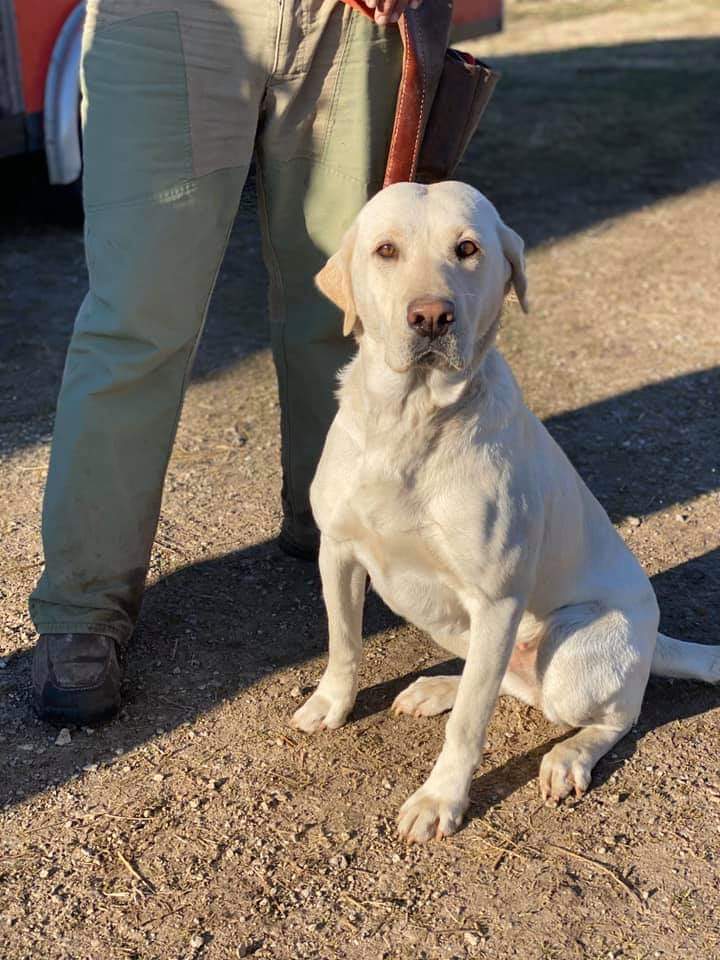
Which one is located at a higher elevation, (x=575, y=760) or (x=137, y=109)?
(x=137, y=109)

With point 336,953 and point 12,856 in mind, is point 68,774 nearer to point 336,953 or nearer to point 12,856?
point 12,856

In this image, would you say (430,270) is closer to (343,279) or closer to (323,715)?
(343,279)

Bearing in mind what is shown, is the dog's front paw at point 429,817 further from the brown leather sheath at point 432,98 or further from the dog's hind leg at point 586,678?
the brown leather sheath at point 432,98

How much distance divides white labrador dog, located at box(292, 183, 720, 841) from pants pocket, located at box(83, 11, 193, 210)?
531 millimetres

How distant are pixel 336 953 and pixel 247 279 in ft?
13.7

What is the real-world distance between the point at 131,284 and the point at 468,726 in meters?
1.27

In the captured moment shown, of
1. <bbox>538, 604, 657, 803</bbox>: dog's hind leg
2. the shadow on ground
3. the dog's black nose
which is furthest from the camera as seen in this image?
the shadow on ground

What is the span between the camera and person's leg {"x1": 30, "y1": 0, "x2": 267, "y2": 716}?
2.83 meters

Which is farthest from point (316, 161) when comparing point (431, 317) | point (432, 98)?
point (431, 317)

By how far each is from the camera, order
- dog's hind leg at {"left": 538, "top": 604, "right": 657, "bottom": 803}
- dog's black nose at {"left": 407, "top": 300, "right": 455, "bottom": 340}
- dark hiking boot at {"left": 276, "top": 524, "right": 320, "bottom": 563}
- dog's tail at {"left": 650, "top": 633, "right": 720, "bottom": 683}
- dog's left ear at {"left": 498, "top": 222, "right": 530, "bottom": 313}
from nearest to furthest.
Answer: dog's black nose at {"left": 407, "top": 300, "right": 455, "bottom": 340}, dog's left ear at {"left": 498, "top": 222, "right": 530, "bottom": 313}, dog's hind leg at {"left": 538, "top": 604, "right": 657, "bottom": 803}, dog's tail at {"left": 650, "top": 633, "right": 720, "bottom": 683}, dark hiking boot at {"left": 276, "top": 524, "right": 320, "bottom": 563}

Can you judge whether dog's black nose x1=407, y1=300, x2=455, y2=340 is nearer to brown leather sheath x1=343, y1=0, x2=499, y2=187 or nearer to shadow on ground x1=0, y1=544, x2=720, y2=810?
brown leather sheath x1=343, y1=0, x2=499, y2=187

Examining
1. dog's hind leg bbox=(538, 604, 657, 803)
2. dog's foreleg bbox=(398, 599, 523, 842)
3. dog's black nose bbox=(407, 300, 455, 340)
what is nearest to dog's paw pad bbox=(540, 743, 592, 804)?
dog's hind leg bbox=(538, 604, 657, 803)

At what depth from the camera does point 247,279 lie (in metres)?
6.02

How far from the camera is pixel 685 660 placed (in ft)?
9.97
